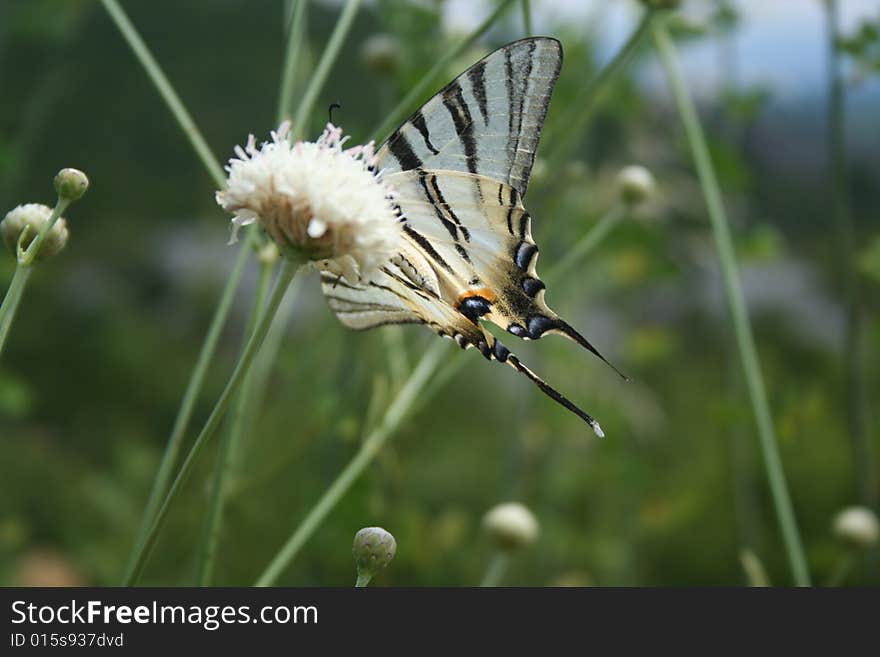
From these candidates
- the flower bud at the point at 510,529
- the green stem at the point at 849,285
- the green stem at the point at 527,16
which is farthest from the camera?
the green stem at the point at 849,285

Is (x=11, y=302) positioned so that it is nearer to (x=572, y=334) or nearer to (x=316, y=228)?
(x=316, y=228)

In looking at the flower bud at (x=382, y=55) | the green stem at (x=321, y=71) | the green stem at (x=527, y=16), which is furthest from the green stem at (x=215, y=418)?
the flower bud at (x=382, y=55)

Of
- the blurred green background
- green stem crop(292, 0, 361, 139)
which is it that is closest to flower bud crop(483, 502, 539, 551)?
the blurred green background

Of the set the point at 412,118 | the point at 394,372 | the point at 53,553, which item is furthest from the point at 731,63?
the point at 53,553

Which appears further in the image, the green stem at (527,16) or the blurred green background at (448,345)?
the blurred green background at (448,345)

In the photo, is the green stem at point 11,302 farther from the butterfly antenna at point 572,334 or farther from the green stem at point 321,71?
the butterfly antenna at point 572,334

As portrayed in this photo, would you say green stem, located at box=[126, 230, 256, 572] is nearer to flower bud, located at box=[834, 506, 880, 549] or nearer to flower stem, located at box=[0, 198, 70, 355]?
flower stem, located at box=[0, 198, 70, 355]

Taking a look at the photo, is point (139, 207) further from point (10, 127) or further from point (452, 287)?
point (452, 287)
